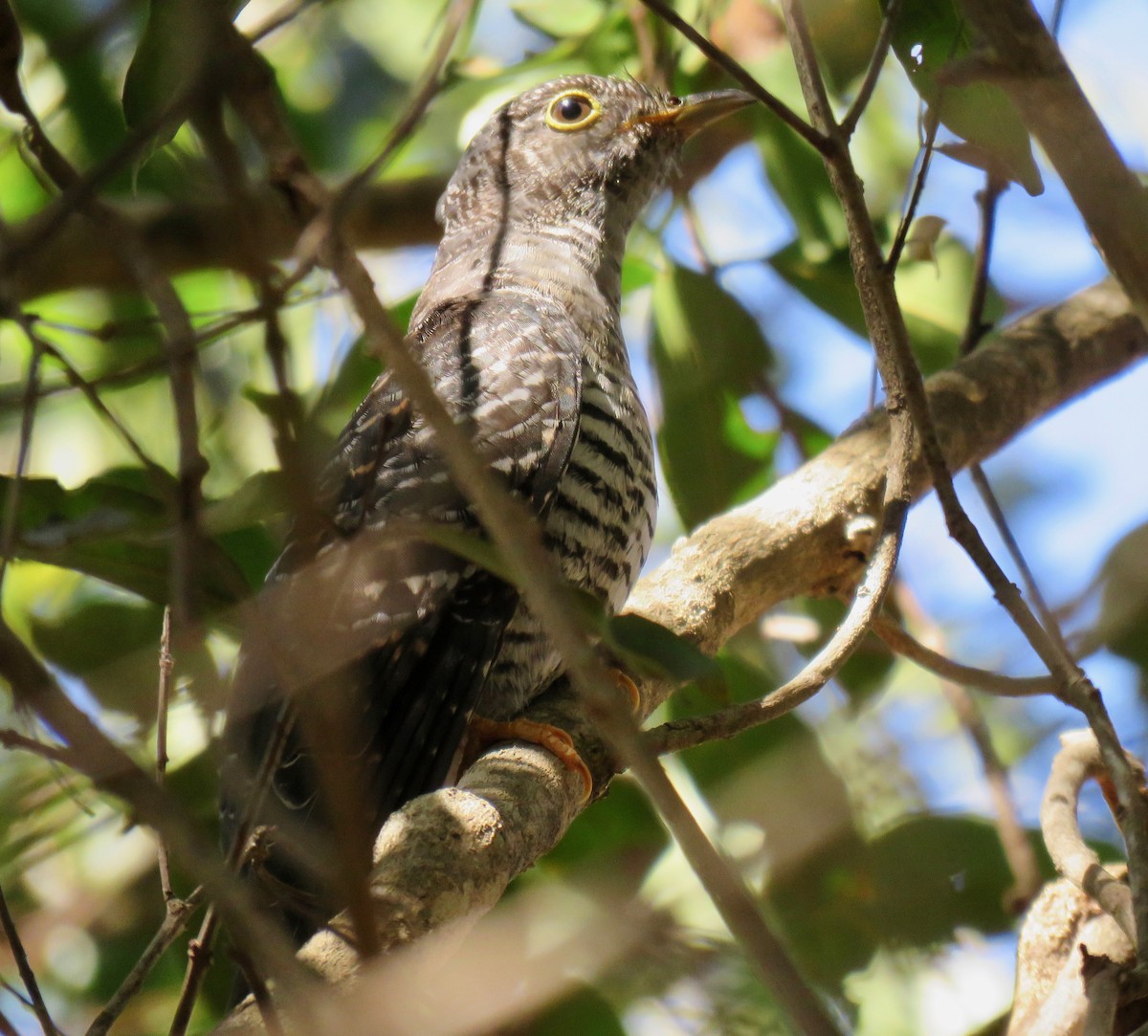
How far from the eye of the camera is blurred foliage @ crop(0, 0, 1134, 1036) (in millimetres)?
1951

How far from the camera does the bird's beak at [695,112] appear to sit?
330 centimetres

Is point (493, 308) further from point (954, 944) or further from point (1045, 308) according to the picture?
point (954, 944)

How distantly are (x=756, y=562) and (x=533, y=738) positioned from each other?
0.67 meters

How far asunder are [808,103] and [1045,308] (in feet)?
5.29

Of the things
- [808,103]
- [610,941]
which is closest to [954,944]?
[610,941]

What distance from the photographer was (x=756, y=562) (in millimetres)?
2604

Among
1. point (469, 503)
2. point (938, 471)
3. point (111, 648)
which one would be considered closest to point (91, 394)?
point (469, 503)

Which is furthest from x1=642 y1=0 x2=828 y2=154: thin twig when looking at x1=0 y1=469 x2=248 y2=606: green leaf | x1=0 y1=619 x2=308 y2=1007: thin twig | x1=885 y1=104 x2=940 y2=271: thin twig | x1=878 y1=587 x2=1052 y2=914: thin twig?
x1=878 y1=587 x2=1052 y2=914: thin twig

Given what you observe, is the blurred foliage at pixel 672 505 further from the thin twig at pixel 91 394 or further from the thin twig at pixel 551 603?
the thin twig at pixel 551 603

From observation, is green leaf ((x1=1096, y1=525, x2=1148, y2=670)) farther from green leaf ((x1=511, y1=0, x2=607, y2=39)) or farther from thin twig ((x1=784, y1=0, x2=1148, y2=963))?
green leaf ((x1=511, y1=0, x2=607, y2=39))

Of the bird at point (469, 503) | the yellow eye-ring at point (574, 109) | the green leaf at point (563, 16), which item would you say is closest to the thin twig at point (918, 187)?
the bird at point (469, 503)

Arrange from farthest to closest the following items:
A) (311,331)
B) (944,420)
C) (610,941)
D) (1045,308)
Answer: (311,331)
(1045,308)
(944,420)
(610,941)

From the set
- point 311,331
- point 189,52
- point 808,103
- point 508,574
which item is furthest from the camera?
point 311,331

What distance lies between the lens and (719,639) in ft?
8.41
